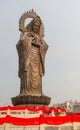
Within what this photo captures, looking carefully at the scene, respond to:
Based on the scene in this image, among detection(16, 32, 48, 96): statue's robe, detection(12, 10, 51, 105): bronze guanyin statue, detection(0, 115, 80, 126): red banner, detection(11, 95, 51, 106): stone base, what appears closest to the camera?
detection(0, 115, 80, 126): red banner

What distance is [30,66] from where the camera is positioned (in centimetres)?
1642

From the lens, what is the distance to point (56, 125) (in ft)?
25.2

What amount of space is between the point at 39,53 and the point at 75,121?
9459 mm

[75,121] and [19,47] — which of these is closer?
[75,121]

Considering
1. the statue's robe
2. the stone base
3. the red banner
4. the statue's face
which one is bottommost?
the red banner

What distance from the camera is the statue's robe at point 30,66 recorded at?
1616 cm

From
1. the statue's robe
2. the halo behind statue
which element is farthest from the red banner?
the halo behind statue

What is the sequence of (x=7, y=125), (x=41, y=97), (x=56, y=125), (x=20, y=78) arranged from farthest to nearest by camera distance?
(x=20, y=78) → (x=41, y=97) → (x=56, y=125) → (x=7, y=125)

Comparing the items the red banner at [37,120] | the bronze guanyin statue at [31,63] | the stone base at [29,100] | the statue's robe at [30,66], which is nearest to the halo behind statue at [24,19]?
the bronze guanyin statue at [31,63]

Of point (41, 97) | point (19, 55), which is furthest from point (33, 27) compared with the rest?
point (41, 97)

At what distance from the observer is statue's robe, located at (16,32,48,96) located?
636 inches

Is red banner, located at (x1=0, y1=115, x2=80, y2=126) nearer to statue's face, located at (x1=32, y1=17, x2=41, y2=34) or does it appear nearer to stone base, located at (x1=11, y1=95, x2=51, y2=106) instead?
stone base, located at (x1=11, y1=95, x2=51, y2=106)

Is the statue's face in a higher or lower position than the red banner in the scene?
higher

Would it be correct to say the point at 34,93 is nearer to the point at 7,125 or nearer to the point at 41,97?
the point at 41,97
